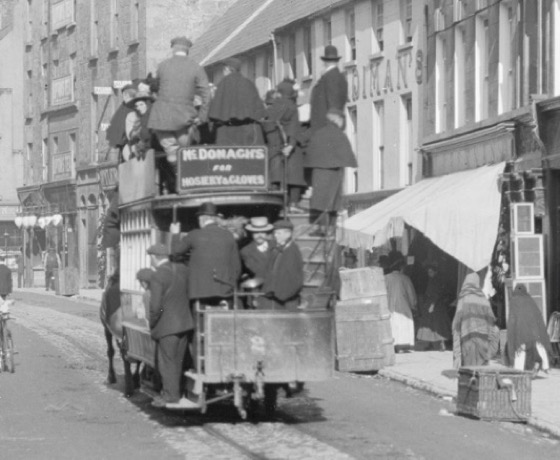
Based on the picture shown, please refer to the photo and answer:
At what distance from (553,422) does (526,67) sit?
37.7 ft

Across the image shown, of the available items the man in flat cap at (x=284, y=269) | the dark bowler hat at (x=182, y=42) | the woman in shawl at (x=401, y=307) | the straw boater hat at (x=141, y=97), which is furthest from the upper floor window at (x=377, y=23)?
the man in flat cap at (x=284, y=269)

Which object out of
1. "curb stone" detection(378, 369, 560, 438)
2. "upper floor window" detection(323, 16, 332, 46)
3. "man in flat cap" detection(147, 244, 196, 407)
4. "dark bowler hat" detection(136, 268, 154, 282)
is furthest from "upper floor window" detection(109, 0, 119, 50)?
"man in flat cap" detection(147, 244, 196, 407)

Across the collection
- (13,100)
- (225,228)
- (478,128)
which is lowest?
(225,228)

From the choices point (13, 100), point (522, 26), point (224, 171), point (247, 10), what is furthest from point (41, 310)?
point (13, 100)

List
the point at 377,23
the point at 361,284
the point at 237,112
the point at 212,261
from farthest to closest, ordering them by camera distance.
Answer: the point at 377,23 → the point at 361,284 → the point at 237,112 → the point at 212,261

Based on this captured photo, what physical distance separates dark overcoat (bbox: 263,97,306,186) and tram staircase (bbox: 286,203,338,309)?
1.86 feet

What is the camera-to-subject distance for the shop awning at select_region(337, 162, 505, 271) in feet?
80.9

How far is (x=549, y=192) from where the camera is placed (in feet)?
83.8

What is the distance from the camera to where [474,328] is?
70.5 feet

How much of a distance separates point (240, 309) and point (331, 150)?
192cm

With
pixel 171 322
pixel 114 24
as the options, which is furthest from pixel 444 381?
pixel 114 24

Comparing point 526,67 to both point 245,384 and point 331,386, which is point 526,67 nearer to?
point 331,386

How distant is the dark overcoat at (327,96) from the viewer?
54.6 ft

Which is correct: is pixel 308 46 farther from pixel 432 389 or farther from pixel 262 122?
pixel 262 122
